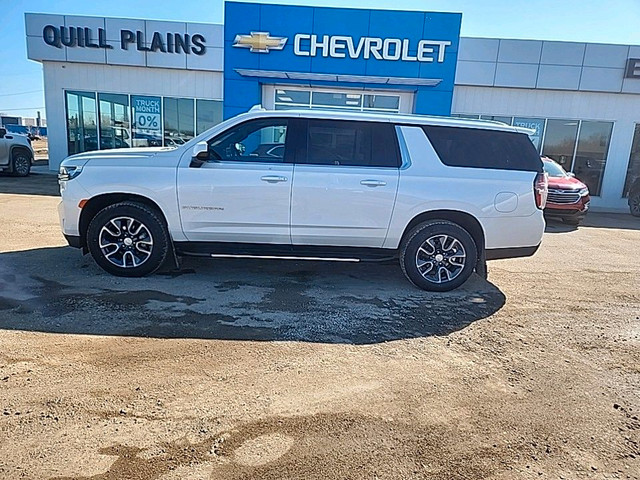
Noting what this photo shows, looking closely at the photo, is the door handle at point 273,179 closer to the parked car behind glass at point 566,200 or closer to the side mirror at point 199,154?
the side mirror at point 199,154

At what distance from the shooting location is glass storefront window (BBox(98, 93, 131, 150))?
678 inches

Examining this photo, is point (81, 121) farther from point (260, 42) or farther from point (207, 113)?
point (260, 42)

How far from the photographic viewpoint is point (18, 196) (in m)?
11.6

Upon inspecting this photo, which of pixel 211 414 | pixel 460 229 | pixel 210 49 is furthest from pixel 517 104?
pixel 211 414

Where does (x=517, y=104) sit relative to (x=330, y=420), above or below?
above

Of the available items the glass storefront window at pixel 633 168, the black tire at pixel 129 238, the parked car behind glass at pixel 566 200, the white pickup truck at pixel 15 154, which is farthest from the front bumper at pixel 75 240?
the glass storefront window at pixel 633 168

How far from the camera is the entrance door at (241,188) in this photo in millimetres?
5207

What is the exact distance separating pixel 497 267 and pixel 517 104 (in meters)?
11.3

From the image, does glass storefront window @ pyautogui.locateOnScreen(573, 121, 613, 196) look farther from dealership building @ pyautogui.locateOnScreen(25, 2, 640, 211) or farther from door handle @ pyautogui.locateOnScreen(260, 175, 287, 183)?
door handle @ pyautogui.locateOnScreen(260, 175, 287, 183)

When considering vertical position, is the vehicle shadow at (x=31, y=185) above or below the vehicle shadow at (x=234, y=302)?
above

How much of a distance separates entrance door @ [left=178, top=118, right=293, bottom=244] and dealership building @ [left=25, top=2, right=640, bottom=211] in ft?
32.2

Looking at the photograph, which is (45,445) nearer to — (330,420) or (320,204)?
(330,420)

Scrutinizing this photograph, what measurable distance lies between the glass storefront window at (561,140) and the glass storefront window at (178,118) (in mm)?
12807

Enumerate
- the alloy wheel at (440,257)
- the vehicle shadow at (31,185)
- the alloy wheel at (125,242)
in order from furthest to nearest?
the vehicle shadow at (31,185) → the alloy wheel at (440,257) → the alloy wheel at (125,242)
